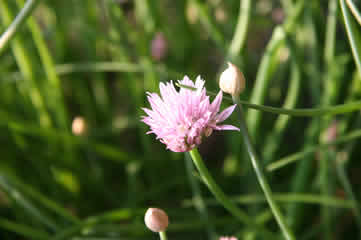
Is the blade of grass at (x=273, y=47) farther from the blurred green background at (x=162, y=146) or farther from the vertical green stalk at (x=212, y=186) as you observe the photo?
the vertical green stalk at (x=212, y=186)

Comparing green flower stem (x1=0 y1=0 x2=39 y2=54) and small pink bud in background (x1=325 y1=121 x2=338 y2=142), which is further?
small pink bud in background (x1=325 y1=121 x2=338 y2=142)

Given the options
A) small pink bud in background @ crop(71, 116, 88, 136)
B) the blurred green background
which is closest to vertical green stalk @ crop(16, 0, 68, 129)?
the blurred green background

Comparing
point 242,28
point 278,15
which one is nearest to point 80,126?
point 242,28

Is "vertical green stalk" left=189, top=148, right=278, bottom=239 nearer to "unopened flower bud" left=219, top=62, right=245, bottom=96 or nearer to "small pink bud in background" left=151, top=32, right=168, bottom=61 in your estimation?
"unopened flower bud" left=219, top=62, right=245, bottom=96

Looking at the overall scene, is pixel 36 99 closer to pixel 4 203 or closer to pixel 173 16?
pixel 4 203

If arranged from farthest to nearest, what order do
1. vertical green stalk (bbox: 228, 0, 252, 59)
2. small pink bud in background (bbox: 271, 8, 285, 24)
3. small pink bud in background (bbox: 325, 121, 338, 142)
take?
small pink bud in background (bbox: 271, 8, 285, 24)
small pink bud in background (bbox: 325, 121, 338, 142)
vertical green stalk (bbox: 228, 0, 252, 59)

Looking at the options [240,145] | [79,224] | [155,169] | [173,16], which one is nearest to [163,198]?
[155,169]
